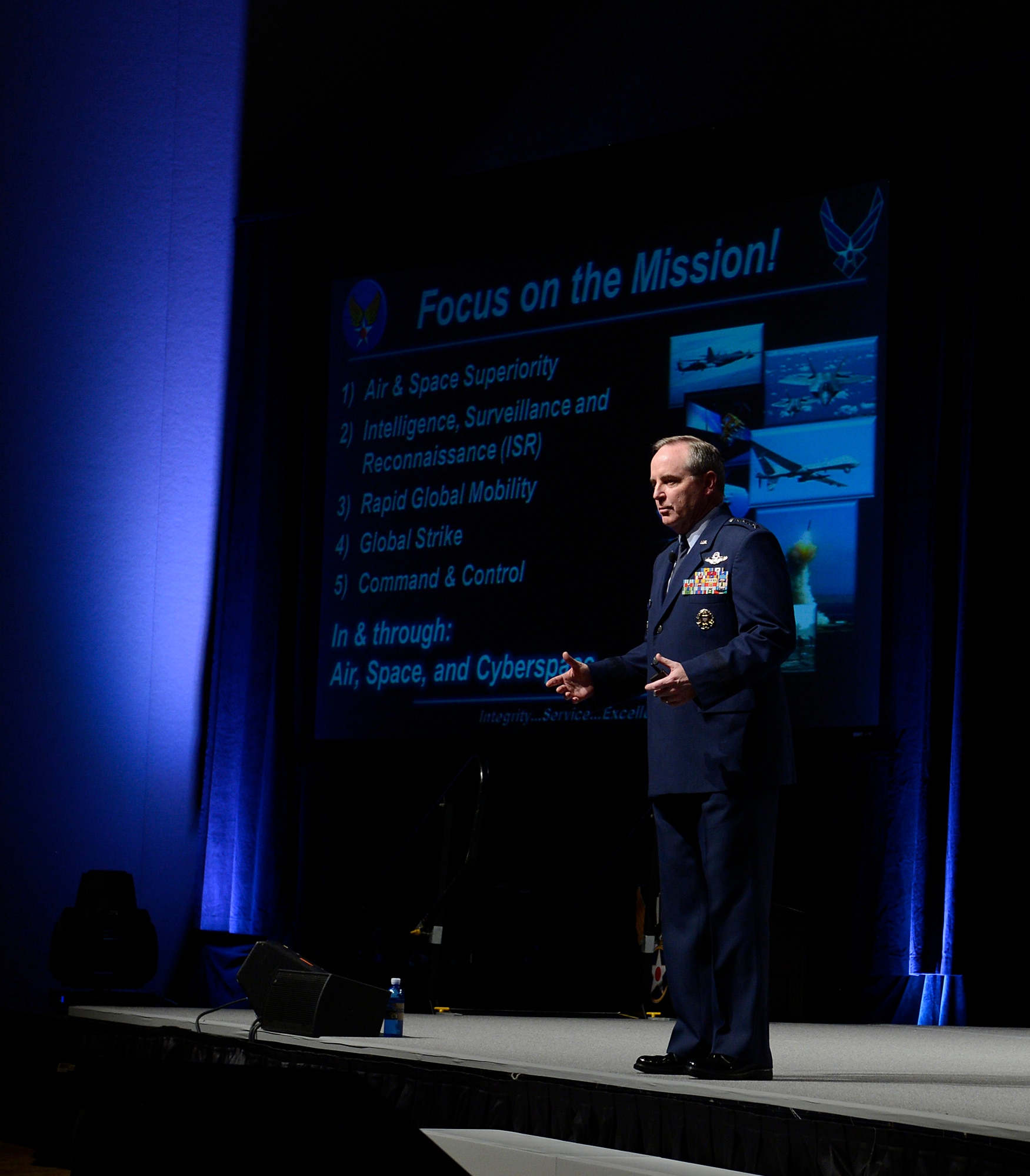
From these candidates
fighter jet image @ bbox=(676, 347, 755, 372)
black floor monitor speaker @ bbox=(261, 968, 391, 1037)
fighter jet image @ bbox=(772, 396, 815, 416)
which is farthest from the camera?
fighter jet image @ bbox=(676, 347, 755, 372)

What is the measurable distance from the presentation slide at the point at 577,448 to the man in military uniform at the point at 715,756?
2407 millimetres

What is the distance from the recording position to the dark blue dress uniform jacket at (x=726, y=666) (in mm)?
2420

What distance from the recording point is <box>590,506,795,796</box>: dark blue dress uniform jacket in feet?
7.94

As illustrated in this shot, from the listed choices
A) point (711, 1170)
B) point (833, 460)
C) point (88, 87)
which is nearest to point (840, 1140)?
point (711, 1170)

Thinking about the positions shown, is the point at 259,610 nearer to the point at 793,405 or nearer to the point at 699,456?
the point at 793,405

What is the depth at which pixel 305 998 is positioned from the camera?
3.16 m

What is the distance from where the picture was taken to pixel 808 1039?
368 cm

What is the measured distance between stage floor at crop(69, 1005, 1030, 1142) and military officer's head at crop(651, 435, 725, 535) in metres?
0.91

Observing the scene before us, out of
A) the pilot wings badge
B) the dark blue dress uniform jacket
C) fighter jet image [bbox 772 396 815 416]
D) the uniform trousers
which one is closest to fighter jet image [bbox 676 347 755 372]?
fighter jet image [bbox 772 396 815 416]

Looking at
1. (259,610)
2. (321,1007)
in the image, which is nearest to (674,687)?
(321,1007)

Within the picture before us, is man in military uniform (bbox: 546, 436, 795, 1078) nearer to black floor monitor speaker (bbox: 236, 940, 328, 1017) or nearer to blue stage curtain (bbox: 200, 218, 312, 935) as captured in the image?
black floor monitor speaker (bbox: 236, 940, 328, 1017)

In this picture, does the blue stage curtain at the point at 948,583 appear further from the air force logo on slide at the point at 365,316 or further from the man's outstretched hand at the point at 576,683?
the man's outstretched hand at the point at 576,683

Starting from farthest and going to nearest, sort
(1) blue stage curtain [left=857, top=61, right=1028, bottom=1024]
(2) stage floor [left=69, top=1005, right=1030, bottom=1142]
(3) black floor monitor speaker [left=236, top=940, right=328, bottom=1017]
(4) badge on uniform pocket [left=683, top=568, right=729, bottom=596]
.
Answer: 1. (1) blue stage curtain [left=857, top=61, right=1028, bottom=1024]
2. (3) black floor monitor speaker [left=236, top=940, right=328, bottom=1017]
3. (4) badge on uniform pocket [left=683, top=568, right=729, bottom=596]
4. (2) stage floor [left=69, top=1005, right=1030, bottom=1142]

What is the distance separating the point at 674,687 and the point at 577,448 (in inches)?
128
